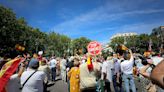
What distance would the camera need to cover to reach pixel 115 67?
11305 millimetres

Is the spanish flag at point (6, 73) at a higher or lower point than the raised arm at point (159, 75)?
lower

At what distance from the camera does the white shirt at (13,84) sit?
5101 millimetres

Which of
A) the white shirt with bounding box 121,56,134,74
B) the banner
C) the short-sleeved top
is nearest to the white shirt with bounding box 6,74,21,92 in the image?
the short-sleeved top

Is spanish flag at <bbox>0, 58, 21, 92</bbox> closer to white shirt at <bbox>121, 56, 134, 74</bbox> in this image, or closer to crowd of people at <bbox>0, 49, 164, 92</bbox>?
crowd of people at <bbox>0, 49, 164, 92</bbox>

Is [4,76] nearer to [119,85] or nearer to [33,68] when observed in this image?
[33,68]

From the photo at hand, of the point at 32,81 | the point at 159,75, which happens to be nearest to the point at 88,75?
the point at 32,81

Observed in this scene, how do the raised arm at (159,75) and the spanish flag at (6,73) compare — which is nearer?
the raised arm at (159,75)

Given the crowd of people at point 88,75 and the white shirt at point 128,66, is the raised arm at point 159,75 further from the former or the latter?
the white shirt at point 128,66

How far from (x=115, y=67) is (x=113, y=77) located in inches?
17.4

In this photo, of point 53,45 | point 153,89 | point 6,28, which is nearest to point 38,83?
point 153,89

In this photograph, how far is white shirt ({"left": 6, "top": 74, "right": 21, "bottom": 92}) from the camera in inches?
201

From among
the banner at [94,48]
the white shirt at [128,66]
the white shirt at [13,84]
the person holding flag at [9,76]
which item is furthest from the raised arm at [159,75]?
the banner at [94,48]

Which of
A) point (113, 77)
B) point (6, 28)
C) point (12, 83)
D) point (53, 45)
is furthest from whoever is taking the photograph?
point (53, 45)

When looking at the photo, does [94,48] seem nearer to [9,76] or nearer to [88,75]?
[88,75]
